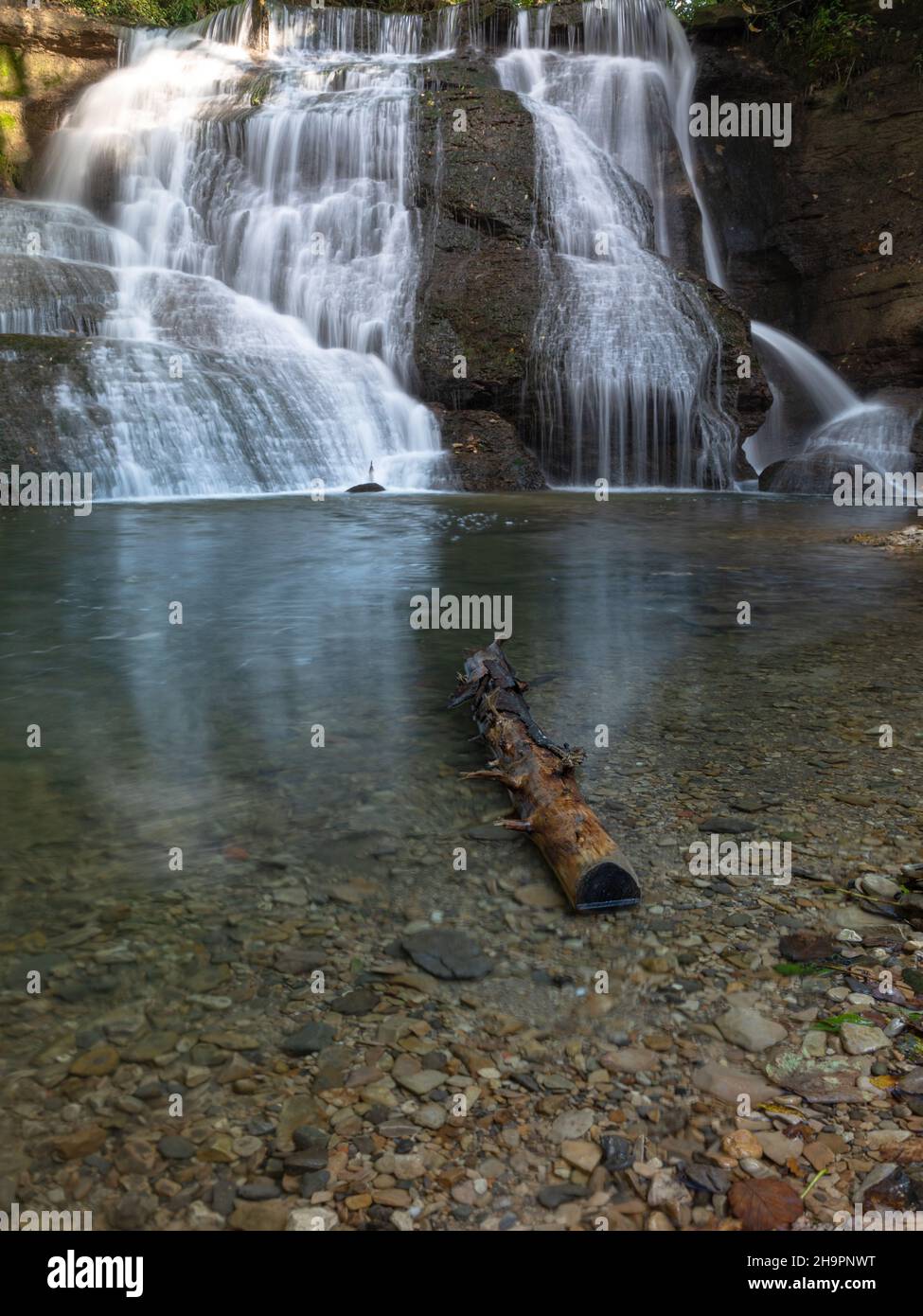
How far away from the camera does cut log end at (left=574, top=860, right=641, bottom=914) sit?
257 cm

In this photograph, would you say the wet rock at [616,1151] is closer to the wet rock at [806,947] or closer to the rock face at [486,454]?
the wet rock at [806,947]

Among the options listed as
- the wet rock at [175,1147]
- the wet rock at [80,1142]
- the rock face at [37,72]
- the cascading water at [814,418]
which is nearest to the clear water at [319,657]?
the wet rock at [80,1142]

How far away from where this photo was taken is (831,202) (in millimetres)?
20281

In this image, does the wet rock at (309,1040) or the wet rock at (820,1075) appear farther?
the wet rock at (309,1040)

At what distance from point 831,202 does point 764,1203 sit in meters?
22.8

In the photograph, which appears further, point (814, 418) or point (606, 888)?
point (814, 418)

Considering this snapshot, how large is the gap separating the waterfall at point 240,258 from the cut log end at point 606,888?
39.8 ft

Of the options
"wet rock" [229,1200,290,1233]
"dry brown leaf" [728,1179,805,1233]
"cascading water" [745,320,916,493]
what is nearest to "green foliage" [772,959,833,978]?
→ "dry brown leaf" [728,1179,805,1233]

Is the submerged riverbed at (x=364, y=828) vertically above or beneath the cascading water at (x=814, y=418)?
beneath

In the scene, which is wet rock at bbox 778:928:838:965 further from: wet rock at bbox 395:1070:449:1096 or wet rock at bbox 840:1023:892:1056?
wet rock at bbox 395:1070:449:1096

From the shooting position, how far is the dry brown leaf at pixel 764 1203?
160 cm

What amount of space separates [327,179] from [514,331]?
622cm

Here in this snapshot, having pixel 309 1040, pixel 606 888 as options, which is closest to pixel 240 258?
pixel 606 888

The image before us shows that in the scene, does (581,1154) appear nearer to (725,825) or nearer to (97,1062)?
(97,1062)
